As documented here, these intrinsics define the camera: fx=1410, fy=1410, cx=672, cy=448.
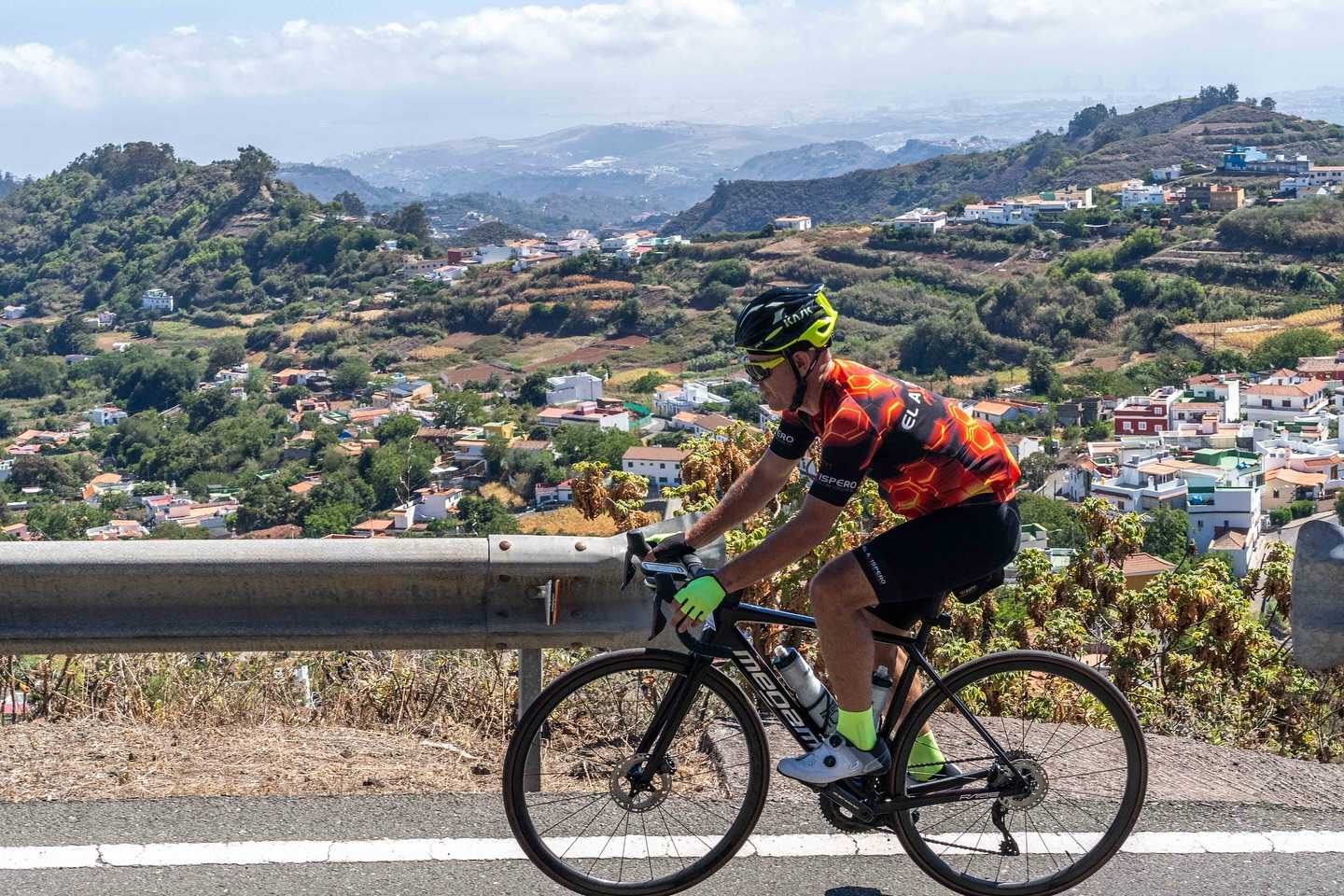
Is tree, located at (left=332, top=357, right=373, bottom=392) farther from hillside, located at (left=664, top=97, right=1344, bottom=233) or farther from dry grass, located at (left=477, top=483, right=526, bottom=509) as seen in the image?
hillside, located at (left=664, top=97, right=1344, bottom=233)

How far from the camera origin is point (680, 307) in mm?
86188

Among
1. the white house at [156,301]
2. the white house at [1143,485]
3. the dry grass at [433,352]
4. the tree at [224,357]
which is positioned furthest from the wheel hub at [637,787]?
the white house at [156,301]

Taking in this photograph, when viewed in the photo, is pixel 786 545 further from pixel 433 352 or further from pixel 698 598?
pixel 433 352

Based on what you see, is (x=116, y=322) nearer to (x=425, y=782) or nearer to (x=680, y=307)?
(x=680, y=307)

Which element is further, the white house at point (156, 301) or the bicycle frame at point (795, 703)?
the white house at point (156, 301)

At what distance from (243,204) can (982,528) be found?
420 ft

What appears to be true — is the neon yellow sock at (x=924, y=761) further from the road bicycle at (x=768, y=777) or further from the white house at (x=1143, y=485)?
the white house at (x=1143, y=485)

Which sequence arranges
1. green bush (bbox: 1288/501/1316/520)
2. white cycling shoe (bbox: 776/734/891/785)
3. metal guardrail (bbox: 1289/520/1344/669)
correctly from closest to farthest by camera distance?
white cycling shoe (bbox: 776/734/891/785) < metal guardrail (bbox: 1289/520/1344/669) < green bush (bbox: 1288/501/1316/520)

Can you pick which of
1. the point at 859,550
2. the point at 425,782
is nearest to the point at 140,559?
the point at 425,782

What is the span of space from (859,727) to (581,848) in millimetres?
634

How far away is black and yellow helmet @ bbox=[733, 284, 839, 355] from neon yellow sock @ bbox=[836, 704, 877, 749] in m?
0.74

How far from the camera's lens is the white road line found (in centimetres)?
295

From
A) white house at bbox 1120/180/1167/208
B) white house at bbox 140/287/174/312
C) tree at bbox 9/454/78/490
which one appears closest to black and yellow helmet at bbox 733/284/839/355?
tree at bbox 9/454/78/490

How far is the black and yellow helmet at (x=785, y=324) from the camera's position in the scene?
2.66 metres
